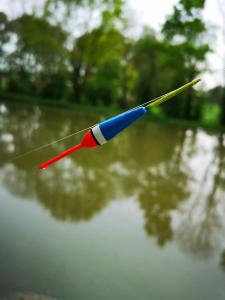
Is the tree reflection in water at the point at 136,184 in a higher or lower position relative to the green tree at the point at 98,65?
lower

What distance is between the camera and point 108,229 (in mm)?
3424

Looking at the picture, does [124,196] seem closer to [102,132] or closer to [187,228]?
[187,228]

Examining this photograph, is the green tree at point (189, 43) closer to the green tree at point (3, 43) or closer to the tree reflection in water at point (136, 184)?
the tree reflection in water at point (136, 184)

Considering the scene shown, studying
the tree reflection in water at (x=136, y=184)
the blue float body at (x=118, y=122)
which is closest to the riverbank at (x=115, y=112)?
the tree reflection in water at (x=136, y=184)

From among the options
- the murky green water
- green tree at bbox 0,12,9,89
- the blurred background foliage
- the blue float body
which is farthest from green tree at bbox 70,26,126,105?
the blue float body

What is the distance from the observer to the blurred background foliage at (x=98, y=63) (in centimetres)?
2089

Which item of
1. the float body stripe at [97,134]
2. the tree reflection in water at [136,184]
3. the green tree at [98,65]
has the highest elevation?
the green tree at [98,65]

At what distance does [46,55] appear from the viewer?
25953 mm

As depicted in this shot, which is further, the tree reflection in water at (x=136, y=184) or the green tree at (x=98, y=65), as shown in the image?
the green tree at (x=98, y=65)

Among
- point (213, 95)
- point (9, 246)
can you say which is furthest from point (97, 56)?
point (9, 246)

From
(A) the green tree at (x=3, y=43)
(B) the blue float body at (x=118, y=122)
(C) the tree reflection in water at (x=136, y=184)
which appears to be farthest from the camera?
(A) the green tree at (x=3, y=43)

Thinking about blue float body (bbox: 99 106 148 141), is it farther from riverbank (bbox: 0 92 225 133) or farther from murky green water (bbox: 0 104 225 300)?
riverbank (bbox: 0 92 225 133)

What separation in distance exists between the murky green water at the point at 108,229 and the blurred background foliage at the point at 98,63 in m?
13.8

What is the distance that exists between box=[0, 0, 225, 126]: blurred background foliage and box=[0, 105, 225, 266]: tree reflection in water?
12.1 m
